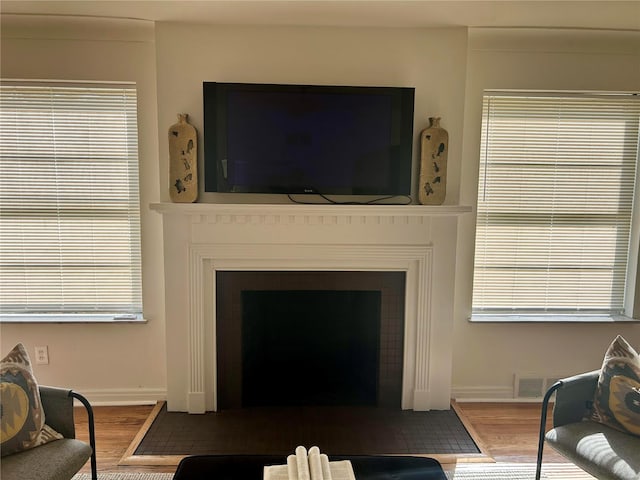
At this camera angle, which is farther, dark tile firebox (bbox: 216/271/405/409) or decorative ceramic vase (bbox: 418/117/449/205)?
dark tile firebox (bbox: 216/271/405/409)

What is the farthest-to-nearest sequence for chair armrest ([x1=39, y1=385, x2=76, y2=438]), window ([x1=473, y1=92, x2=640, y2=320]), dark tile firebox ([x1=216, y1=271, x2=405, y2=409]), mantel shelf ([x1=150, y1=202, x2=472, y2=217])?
1. window ([x1=473, y1=92, x2=640, y2=320])
2. dark tile firebox ([x1=216, y1=271, x2=405, y2=409])
3. mantel shelf ([x1=150, y1=202, x2=472, y2=217])
4. chair armrest ([x1=39, y1=385, x2=76, y2=438])

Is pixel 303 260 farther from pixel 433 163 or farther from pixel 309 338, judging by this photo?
pixel 433 163

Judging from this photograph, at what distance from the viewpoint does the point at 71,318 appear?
2.77m

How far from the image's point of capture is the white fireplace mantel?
2.54 meters

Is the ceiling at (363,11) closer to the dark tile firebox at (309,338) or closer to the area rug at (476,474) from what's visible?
the dark tile firebox at (309,338)

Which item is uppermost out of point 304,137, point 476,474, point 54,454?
point 304,137

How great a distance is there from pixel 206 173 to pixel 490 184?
1763mm

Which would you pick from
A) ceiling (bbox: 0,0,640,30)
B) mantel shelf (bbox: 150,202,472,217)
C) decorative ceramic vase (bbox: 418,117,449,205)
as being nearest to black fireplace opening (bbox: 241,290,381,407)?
mantel shelf (bbox: 150,202,472,217)

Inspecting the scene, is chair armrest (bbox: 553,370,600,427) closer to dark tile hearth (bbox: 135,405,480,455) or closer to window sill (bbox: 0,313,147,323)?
dark tile hearth (bbox: 135,405,480,455)

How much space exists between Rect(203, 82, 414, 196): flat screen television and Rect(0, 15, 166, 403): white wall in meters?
0.53

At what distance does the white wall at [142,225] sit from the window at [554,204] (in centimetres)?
208

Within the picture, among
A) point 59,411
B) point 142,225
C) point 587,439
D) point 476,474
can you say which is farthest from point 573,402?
point 142,225

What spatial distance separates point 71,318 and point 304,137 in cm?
186

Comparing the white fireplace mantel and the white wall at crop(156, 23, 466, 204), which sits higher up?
the white wall at crop(156, 23, 466, 204)
